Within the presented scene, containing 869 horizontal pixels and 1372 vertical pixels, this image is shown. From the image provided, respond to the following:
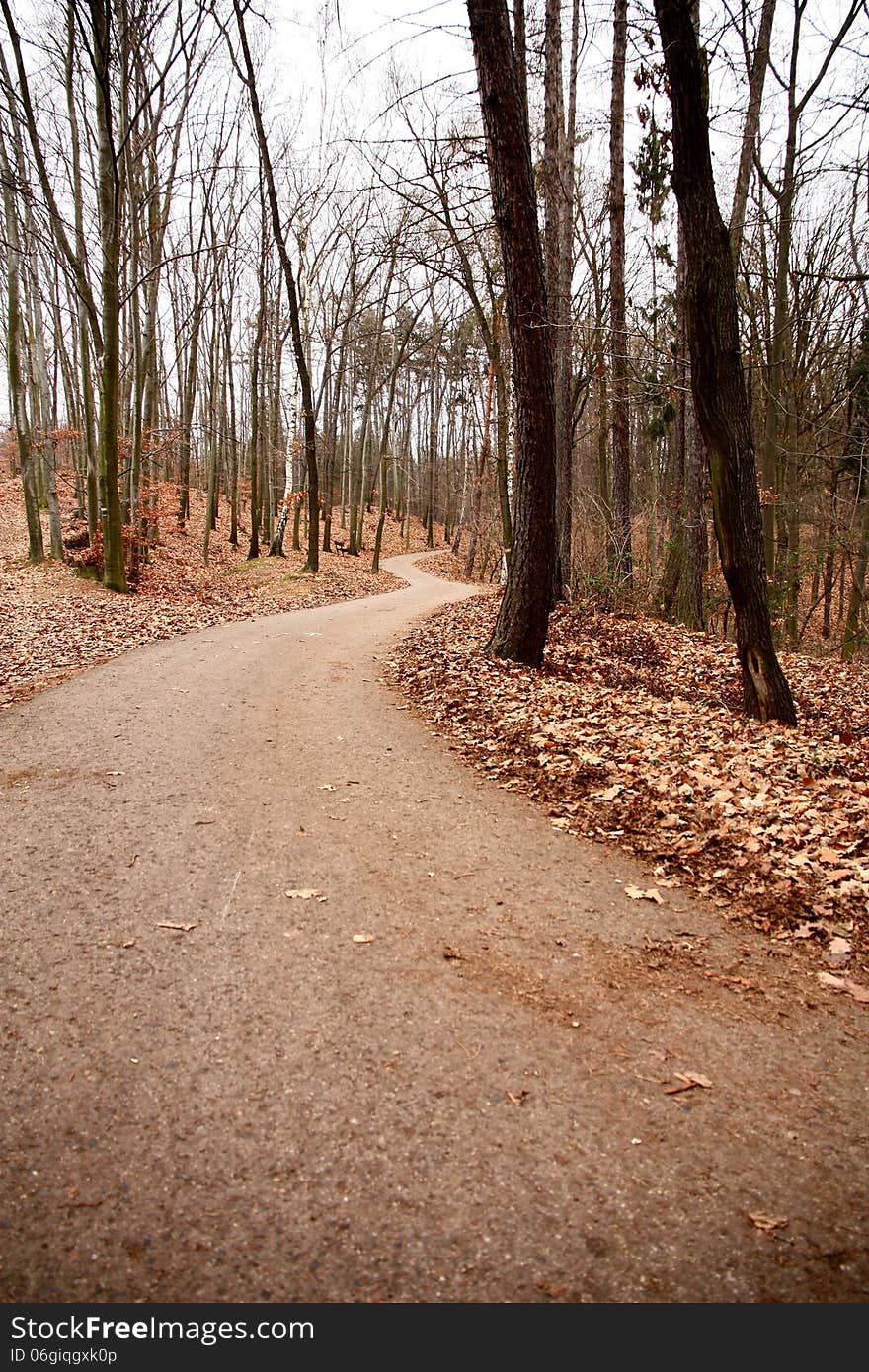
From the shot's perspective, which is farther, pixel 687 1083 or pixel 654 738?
pixel 654 738

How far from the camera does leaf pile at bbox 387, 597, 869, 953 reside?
4090 mm

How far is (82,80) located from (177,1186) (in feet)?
68.8

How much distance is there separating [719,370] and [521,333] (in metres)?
2.48

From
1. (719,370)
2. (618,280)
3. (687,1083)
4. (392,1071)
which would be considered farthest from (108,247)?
(687,1083)

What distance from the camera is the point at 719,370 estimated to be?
612cm

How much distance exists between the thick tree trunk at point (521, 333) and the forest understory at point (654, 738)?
0.73 meters

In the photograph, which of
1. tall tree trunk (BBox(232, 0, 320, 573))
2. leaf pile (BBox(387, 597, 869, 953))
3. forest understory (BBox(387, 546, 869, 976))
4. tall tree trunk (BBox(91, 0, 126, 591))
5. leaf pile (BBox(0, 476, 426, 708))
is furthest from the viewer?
tall tree trunk (BBox(232, 0, 320, 573))

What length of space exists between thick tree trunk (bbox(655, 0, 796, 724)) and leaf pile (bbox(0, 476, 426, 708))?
746 cm

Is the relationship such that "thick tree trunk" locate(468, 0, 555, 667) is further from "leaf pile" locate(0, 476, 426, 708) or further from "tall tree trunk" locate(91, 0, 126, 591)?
"tall tree trunk" locate(91, 0, 126, 591)

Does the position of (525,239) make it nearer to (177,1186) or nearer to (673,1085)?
(673,1085)

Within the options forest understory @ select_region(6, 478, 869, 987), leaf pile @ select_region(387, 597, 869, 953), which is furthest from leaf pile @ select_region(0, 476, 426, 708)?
leaf pile @ select_region(387, 597, 869, 953)

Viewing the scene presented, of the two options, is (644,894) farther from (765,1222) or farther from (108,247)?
(108,247)

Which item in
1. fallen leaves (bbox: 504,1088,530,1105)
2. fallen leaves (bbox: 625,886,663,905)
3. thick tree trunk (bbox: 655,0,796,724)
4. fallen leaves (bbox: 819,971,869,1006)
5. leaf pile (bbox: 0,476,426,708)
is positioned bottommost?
fallen leaves (bbox: 819,971,869,1006)

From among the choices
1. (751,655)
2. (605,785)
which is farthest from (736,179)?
(605,785)
